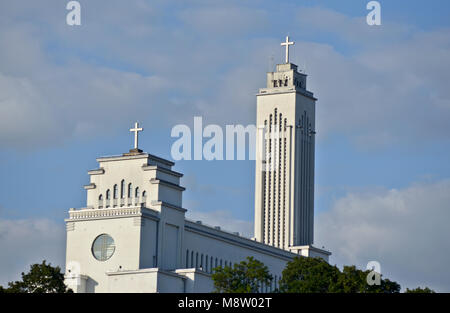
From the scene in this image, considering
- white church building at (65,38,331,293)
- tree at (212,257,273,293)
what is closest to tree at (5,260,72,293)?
white church building at (65,38,331,293)

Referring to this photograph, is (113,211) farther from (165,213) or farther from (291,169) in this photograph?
(291,169)

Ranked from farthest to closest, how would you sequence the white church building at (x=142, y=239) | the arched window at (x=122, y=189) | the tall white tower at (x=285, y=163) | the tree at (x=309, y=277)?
the tall white tower at (x=285, y=163) → the arched window at (x=122, y=189) → the white church building at (x=142, y=239) → the tree at (x=309, y=277)

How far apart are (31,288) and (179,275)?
14.5m

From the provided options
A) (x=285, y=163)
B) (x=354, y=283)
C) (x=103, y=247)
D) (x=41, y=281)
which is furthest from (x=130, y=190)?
(x=285, y=163)

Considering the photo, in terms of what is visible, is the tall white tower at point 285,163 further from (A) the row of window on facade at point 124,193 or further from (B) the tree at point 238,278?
(B) the tree at point 238,278

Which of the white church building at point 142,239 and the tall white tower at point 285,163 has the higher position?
the tall white tower at point 285,163

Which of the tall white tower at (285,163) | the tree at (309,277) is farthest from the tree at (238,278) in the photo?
the tall white tower at (285,163)

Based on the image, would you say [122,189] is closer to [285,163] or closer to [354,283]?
[354,283]

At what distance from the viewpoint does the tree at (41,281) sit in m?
114

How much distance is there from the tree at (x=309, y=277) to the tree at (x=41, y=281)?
60.3 feet

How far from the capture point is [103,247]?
126250 mm

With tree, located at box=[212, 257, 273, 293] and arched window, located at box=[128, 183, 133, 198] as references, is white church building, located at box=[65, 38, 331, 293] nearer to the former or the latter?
arched window, located at box=[128, 183, 133, 198]

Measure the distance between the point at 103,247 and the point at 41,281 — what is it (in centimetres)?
1214
